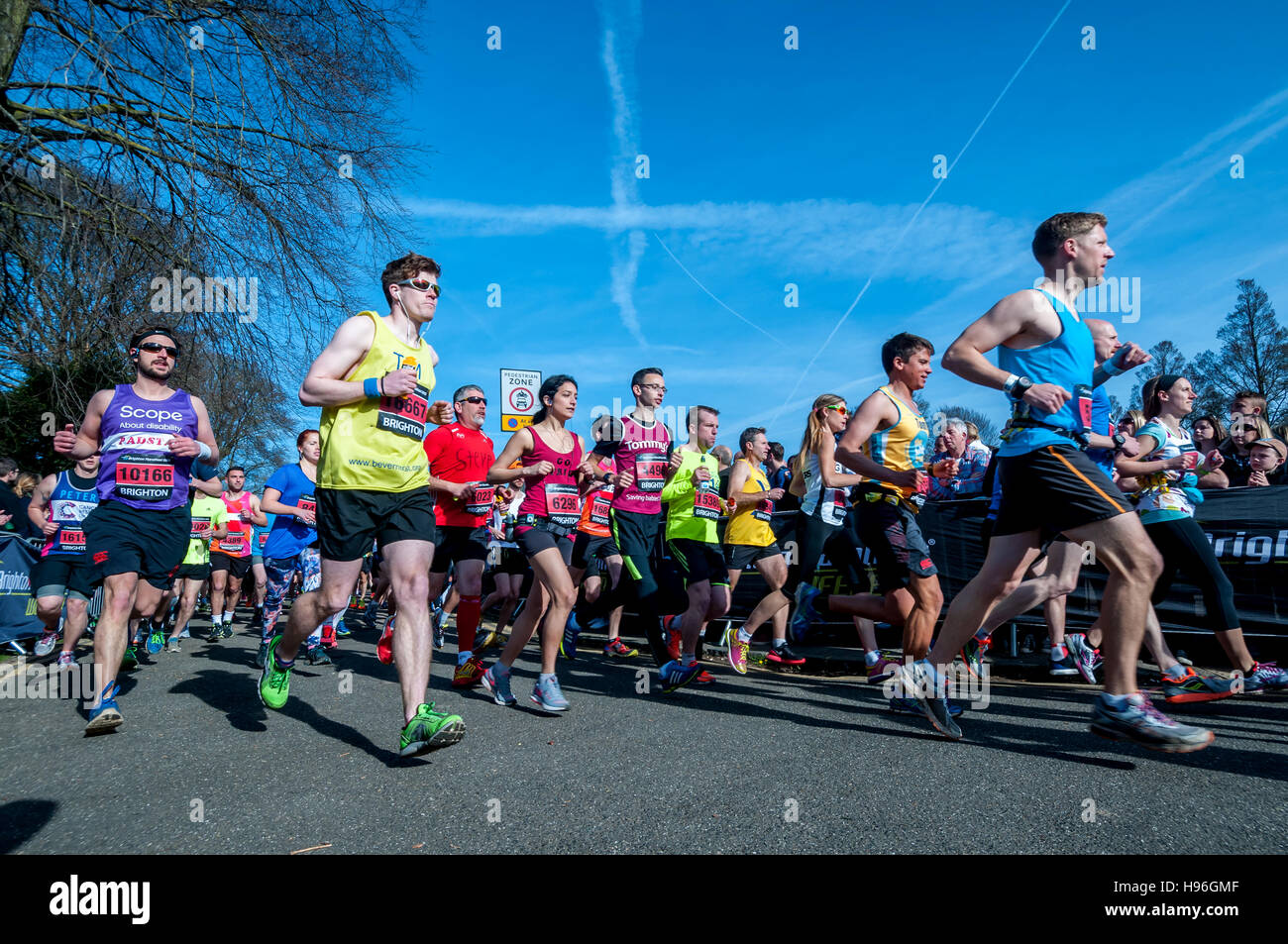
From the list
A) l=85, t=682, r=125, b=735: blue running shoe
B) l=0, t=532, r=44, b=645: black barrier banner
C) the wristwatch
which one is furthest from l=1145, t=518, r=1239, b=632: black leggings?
l=0, t=532, r=44, b=645: black barrier banner

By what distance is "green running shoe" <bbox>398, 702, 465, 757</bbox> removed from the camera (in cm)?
319

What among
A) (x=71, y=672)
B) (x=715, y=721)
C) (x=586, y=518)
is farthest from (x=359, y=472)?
(x=71, y=672)

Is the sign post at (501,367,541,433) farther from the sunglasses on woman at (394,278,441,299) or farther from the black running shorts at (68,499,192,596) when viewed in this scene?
the sunglasses on woman at (394,278,441,299)

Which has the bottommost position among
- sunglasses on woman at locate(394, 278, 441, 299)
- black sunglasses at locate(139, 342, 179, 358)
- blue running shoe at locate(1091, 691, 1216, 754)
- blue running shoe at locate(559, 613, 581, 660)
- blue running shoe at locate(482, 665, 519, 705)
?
blue running shoe at locate(559, 613, 581, 660)

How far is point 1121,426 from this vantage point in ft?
19.7

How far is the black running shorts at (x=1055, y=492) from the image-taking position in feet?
10.6

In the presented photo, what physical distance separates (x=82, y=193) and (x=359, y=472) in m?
7.87

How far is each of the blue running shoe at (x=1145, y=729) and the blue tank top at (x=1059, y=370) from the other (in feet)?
3.69

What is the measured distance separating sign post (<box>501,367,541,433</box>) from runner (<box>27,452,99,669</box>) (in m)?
8.17

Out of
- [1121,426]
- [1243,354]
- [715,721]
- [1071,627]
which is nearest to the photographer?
[715,721]

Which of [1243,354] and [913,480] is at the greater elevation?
[1243,354]

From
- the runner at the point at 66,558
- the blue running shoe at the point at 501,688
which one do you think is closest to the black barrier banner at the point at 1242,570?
the blue running shoe at the point at 501,688
